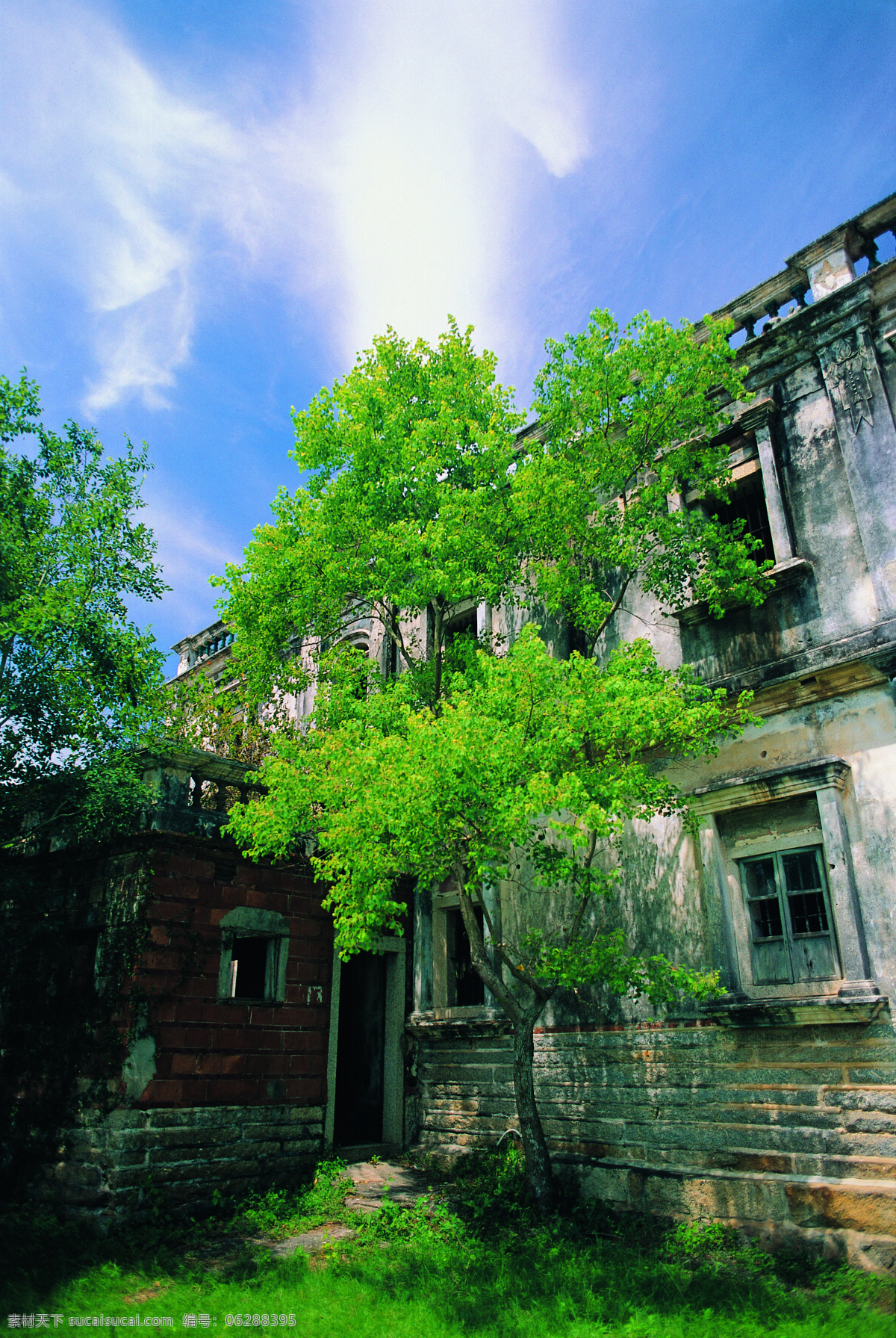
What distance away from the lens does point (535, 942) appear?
9.70m

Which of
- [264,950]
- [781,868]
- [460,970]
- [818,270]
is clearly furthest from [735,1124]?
[818,270]

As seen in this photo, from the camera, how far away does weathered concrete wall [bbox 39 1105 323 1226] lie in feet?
31.3

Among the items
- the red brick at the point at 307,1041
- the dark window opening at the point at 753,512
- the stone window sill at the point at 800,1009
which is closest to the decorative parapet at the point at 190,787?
the red brick at the point at 307,1041

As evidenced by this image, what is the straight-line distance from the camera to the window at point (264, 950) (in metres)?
11.3

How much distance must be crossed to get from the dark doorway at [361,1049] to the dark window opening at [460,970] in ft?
5.38

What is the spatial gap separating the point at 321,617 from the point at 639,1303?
8.76 metres

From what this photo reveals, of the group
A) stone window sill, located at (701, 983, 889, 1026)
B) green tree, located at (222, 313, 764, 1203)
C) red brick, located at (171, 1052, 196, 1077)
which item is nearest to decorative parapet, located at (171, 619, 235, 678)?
green tree, located at (222, 313, 764, 1203)

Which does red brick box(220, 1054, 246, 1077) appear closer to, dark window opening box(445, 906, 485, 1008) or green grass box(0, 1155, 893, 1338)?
green grass box(0, 1155, 893, 1338)

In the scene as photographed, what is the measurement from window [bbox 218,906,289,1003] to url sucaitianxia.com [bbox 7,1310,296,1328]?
4.45 metres

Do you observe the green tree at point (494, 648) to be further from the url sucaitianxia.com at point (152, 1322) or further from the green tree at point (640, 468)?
the url sucaitianxia.com at point (152, 1322)

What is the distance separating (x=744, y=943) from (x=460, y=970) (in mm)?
5191

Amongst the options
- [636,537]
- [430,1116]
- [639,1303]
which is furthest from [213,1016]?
[636,537]

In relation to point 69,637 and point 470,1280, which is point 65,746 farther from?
point 470,1280

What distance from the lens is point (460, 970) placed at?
13.2 meters
